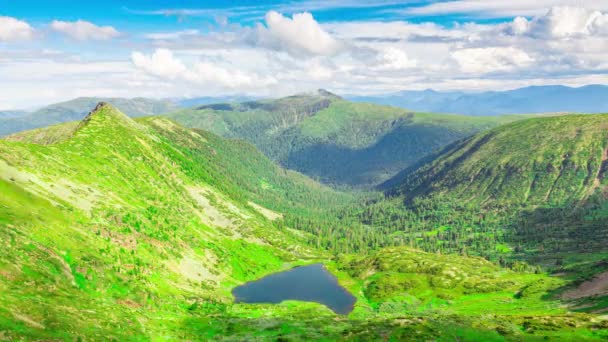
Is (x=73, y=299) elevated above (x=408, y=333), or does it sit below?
above

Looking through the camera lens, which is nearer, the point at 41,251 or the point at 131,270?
the point at 41,251

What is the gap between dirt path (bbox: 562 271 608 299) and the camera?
184m

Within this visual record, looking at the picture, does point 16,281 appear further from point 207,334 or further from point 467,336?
point 467,336

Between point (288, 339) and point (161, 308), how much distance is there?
4705 cm

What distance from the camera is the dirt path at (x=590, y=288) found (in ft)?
604

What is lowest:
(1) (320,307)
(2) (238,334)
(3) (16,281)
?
(1) (320,307)

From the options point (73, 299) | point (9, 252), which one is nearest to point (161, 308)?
point (73, 299)

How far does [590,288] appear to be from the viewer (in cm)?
19088

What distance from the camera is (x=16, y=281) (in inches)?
3639

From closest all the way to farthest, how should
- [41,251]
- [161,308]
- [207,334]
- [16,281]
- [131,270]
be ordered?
[16,281], [41,251], [207,334], [161,308], [131,270]

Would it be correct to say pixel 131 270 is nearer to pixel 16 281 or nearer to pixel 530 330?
pixel 16 281

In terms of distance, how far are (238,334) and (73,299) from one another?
155 ft

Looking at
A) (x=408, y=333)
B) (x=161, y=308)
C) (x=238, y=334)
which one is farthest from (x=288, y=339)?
(x=161, y=308)

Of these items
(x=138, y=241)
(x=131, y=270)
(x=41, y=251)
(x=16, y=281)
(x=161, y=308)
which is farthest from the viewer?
(x=138, y=241)
